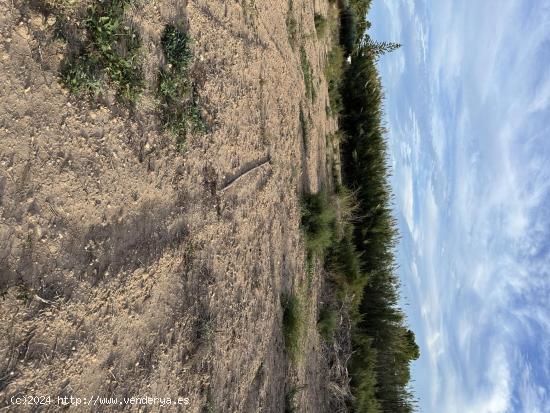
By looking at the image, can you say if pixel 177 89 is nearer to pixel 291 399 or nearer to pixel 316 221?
pixel 316 221

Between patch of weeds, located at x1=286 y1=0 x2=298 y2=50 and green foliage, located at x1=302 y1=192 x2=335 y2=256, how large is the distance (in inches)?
116

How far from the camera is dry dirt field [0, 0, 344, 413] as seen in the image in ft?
11.1

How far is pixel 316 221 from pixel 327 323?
1.84 m

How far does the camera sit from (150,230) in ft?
15.0

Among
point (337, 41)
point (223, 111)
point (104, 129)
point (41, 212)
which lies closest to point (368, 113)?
point (337, 41)

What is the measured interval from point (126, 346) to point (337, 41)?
11.5 m

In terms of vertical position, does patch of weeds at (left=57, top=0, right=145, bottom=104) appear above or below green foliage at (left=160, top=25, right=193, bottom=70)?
below

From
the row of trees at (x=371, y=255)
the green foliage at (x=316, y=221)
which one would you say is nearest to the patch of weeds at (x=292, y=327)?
the green foliage at (x=316, y=221)

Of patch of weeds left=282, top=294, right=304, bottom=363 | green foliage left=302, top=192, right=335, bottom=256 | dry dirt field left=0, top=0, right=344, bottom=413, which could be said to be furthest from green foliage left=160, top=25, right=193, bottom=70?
green foliage left=302, top=192, right=335, bottom=256

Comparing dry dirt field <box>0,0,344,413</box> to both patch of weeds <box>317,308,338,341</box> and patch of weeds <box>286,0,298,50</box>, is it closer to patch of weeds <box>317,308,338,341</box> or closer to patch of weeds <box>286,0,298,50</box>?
patch of weeds <box>317,308,338,341</box>

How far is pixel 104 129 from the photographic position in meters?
4.08

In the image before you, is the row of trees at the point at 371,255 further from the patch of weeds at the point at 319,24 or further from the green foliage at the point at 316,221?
the patch of weeds at the point at 319,24

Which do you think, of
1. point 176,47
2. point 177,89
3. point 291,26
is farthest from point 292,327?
point 291,26

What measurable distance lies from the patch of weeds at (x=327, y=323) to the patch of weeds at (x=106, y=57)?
570 cm
